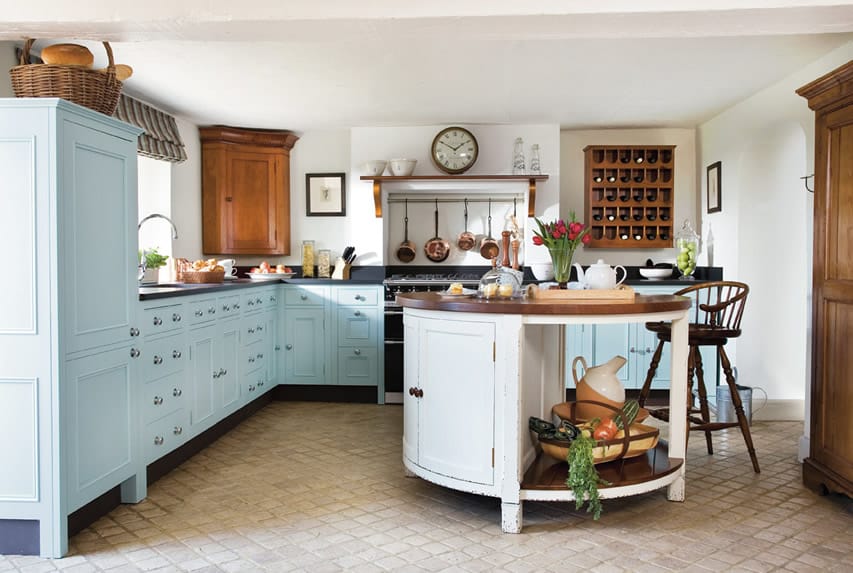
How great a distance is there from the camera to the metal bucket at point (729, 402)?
458 centimetres

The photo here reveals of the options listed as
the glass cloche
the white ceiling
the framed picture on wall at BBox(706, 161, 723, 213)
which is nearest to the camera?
the white ceiling

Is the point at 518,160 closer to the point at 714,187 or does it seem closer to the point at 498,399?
the point at 714,187

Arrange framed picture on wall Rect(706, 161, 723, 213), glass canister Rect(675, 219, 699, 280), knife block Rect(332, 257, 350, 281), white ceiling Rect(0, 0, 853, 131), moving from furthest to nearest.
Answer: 1. knife block Rect(332, 257, 350, 281)
2. glass canister Rect(675, 219, 699, 280)
3. framed picture on wall Rect(706, 161, 723, 213)
4. white ceiling Rect(0, 0, 853, 131)

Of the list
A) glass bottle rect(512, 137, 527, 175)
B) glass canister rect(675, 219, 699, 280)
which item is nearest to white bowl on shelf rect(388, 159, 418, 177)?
glass bottle rect(512, 137, 527, 175)

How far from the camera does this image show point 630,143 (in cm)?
596

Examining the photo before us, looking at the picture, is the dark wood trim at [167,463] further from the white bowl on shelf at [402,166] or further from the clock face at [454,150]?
the clock face at [454,150]

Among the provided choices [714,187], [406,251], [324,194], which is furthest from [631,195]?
[324,194]

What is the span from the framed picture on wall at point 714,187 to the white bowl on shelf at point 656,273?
589 mm

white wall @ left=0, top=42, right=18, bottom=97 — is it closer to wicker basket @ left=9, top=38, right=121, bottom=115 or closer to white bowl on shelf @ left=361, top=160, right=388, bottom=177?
wicker basket @ left=9, top=38, right=121, bottom=115

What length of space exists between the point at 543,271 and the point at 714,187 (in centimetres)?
148

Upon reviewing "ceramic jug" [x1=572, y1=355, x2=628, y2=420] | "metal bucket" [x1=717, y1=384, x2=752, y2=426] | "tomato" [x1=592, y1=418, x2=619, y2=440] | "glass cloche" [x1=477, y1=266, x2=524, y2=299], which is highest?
"glass cloche" [x1=477, y1=266, x2=524, y2=299]

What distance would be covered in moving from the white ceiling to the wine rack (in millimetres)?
258

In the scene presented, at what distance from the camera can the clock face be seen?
18.5 ft

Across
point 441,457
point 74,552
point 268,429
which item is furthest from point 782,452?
point 74,552
